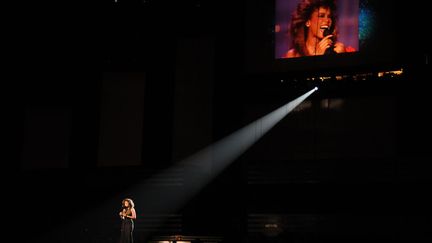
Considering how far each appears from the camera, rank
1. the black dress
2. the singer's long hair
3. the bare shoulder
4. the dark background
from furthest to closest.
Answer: the bare shoulder, the singer's long hair, the dark background, the black dress

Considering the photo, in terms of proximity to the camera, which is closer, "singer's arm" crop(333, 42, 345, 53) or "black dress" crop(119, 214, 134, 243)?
"black dress" crop(119, 214, 134, 243)

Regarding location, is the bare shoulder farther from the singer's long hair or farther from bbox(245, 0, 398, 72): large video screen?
the singer's long hair

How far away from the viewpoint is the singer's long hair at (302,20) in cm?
2173

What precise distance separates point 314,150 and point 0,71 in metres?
12.7

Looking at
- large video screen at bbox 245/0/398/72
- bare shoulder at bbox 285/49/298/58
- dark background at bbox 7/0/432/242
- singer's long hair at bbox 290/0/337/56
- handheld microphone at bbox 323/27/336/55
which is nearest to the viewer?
dark background at bbox 7/0/432/242

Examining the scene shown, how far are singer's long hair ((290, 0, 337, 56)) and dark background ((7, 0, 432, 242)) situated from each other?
0.99 m

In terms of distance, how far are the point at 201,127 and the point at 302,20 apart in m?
5.22

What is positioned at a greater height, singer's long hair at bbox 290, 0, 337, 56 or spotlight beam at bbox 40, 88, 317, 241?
singer's long hair at bbox 290, 0, 337, 56

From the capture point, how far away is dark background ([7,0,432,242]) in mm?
20031

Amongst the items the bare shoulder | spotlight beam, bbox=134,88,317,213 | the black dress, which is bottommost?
the black dress

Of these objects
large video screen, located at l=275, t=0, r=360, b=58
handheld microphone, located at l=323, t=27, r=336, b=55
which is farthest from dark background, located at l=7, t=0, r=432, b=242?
handheld microphone, located at l=323, t=27, r=336, b=55

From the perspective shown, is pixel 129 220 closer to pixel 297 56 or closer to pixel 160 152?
pixel 160 152

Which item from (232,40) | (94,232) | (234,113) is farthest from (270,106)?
(94,232)

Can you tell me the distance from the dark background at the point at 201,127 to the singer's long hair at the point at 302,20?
985 mm
